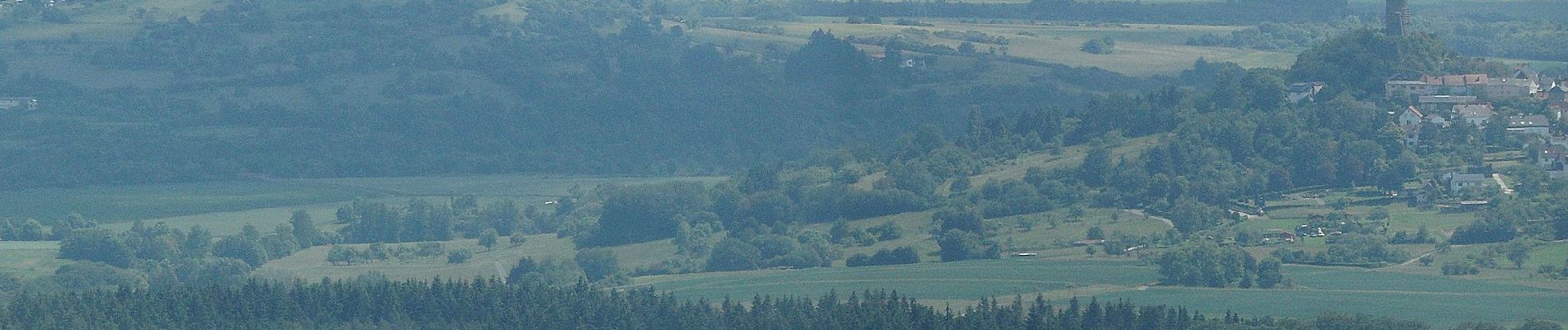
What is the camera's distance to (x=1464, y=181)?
98.5 meters

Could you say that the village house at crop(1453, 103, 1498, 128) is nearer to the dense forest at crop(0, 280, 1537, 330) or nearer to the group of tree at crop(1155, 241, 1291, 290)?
the group of tree at crop(1155, 241, 1291, 290)

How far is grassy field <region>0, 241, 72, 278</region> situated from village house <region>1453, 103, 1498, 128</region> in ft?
138

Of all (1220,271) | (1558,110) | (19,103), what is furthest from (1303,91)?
(19,103)

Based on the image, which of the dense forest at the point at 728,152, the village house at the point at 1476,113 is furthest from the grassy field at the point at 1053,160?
the village house at the point at 1476,113

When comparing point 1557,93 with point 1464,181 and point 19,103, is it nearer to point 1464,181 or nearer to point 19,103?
point 1464,181

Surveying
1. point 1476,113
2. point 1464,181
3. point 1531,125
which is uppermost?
point 1476,113

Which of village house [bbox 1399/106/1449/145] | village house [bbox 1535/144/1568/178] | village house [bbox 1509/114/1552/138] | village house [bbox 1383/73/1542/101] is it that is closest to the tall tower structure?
village house [bbox 1383/73/1542/101]

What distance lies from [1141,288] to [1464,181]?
13.6m

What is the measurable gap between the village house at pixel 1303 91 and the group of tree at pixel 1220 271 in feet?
58.9

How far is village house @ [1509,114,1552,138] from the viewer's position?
103 metres

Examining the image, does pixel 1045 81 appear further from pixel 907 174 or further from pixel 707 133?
pixel 907 174

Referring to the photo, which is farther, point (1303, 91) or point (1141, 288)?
point (1303, 91)

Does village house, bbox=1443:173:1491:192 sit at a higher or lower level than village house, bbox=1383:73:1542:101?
lower

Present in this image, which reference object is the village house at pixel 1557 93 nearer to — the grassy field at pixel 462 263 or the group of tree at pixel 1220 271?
the group of tree at pixel 1220 271
